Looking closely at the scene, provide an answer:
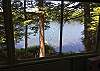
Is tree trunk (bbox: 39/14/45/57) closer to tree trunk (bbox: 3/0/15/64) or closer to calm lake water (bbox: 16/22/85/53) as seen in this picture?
calm lake water (bbox: 16/22/85/53)

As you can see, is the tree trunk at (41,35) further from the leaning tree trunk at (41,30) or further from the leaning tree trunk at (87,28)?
the leaning tree trunk at (87,28)

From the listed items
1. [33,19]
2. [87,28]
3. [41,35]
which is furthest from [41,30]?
[87,28]

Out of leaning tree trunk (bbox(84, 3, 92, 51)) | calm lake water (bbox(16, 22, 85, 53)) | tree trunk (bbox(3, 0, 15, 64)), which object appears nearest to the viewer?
tree trunk (bbox(3, 0, 15, 64))

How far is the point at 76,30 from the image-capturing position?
14.3ft

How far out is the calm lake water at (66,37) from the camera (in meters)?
3.88

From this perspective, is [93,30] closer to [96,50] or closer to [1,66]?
[96,50]

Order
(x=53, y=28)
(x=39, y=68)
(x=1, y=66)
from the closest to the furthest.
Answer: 1. (x=1, y=66)
2. (x=39, y=68)
3. (x=53, y=28)

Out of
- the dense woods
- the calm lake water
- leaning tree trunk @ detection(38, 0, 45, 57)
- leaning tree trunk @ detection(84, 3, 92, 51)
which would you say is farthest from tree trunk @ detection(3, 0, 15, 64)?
leaning tree trunk @ detection(84, 3, 92, 51)

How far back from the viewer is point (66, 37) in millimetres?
4203

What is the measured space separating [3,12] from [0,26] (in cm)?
23

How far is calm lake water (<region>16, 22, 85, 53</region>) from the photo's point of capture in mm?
3877

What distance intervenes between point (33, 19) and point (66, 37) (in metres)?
0.78

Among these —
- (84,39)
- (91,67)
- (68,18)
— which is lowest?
(91,67)

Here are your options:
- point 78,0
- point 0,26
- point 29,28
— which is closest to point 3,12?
point 0,26
